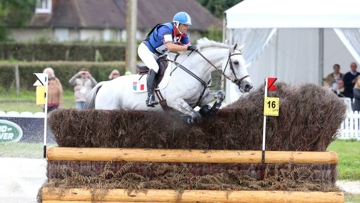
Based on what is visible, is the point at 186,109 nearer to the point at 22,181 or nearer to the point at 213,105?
the point at 213,105

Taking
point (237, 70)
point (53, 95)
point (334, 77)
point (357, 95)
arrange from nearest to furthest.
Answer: point (237, 70) → point (53, 95) → point (357, 95) → point (334, 77)

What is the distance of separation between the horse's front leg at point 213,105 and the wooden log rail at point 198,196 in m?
0.94

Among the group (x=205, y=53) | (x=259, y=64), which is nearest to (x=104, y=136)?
(x=205, y=53)

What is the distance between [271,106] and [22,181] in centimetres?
433

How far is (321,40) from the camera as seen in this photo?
73.5ft

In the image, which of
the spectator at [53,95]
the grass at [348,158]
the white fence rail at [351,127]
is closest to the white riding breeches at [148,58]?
the grass at [348,158]

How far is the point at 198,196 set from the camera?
908 centimetres

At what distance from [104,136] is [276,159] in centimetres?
200

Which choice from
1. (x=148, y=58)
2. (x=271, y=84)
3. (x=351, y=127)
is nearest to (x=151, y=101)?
(x=148, y=58)

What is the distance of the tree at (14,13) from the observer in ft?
143

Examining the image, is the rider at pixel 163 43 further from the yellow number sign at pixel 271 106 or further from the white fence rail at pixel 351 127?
the white fence rail at pixel 351 127

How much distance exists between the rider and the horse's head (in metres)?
0.53

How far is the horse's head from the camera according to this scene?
9.32 meters

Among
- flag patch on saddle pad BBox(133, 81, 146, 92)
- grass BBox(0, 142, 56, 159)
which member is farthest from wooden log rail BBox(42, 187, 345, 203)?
grass BBox(0, 142, 56, 159)
